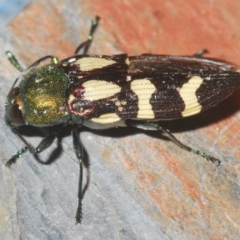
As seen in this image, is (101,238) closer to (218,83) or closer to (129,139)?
(129,139)

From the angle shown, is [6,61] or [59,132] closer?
[59,132]

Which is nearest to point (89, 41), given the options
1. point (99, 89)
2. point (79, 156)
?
point (99, 89)

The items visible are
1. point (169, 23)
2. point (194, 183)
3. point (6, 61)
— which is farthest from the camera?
point (169, 23)

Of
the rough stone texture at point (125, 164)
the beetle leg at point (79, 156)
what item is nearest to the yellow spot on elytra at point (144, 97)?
the rough stone texture at point (125, 164)

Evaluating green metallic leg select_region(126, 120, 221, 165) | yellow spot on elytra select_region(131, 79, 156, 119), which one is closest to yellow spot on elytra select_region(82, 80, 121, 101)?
yellow spot on elytra select_region(131, 79, 156, 119)

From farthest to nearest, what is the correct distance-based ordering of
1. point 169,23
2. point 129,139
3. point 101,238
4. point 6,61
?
point 169,23
point 6,61
point 129,139
point 101,238

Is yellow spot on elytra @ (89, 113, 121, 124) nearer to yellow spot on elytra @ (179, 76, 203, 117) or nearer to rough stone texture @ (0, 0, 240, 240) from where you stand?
rough stone texture @ (0, 0, 240, 240)

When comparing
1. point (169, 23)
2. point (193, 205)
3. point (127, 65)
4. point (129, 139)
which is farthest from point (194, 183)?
point (169, 23)
